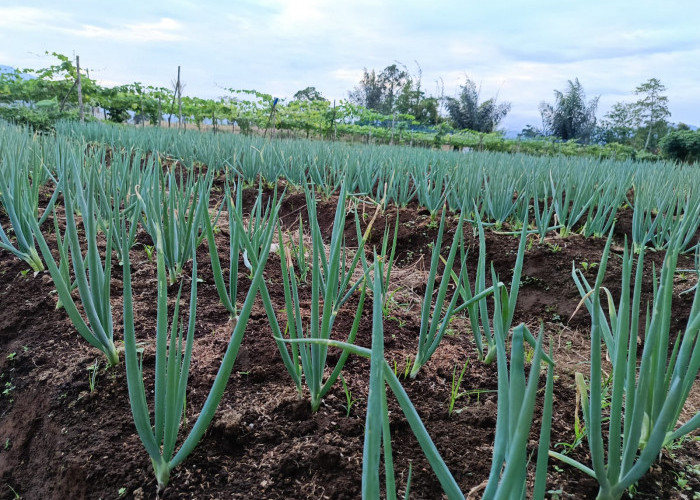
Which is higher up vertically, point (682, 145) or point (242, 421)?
point (682, 145)

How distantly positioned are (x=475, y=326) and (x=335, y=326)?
1.35 ft

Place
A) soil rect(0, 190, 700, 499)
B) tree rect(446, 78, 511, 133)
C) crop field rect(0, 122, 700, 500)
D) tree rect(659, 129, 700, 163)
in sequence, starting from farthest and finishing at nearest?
tree rect(446, 78, 511, 133), tree rect(659, 129, 700, 163), soil rect(0, 190, 700, 499), crop field rect(0, 122, 700, 500)

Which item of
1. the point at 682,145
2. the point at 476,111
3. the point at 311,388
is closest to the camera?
the point at 311,388

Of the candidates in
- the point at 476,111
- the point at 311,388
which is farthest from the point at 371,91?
the point at 311,388

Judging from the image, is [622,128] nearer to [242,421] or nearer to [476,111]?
[476,111]

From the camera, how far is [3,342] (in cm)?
124

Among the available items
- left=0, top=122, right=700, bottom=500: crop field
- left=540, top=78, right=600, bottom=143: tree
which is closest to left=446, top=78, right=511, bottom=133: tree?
left=540, top=78, right=600, bottom=143: tree

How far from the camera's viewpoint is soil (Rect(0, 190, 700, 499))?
762mm

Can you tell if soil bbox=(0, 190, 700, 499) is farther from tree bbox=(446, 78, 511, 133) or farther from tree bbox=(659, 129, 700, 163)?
tree bbox=(446, 78, 511, 133)

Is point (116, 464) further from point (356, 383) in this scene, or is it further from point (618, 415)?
point (618, 415)

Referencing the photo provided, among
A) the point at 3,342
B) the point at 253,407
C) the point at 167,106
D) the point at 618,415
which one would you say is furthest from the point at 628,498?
the point at 167,106

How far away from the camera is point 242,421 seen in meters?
0.88

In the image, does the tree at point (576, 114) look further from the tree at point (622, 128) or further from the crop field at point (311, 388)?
the crop field at point (311, 388)

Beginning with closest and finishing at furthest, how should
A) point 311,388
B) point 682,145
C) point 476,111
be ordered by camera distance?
A: point 311,388, point 682,145, point 476,111
